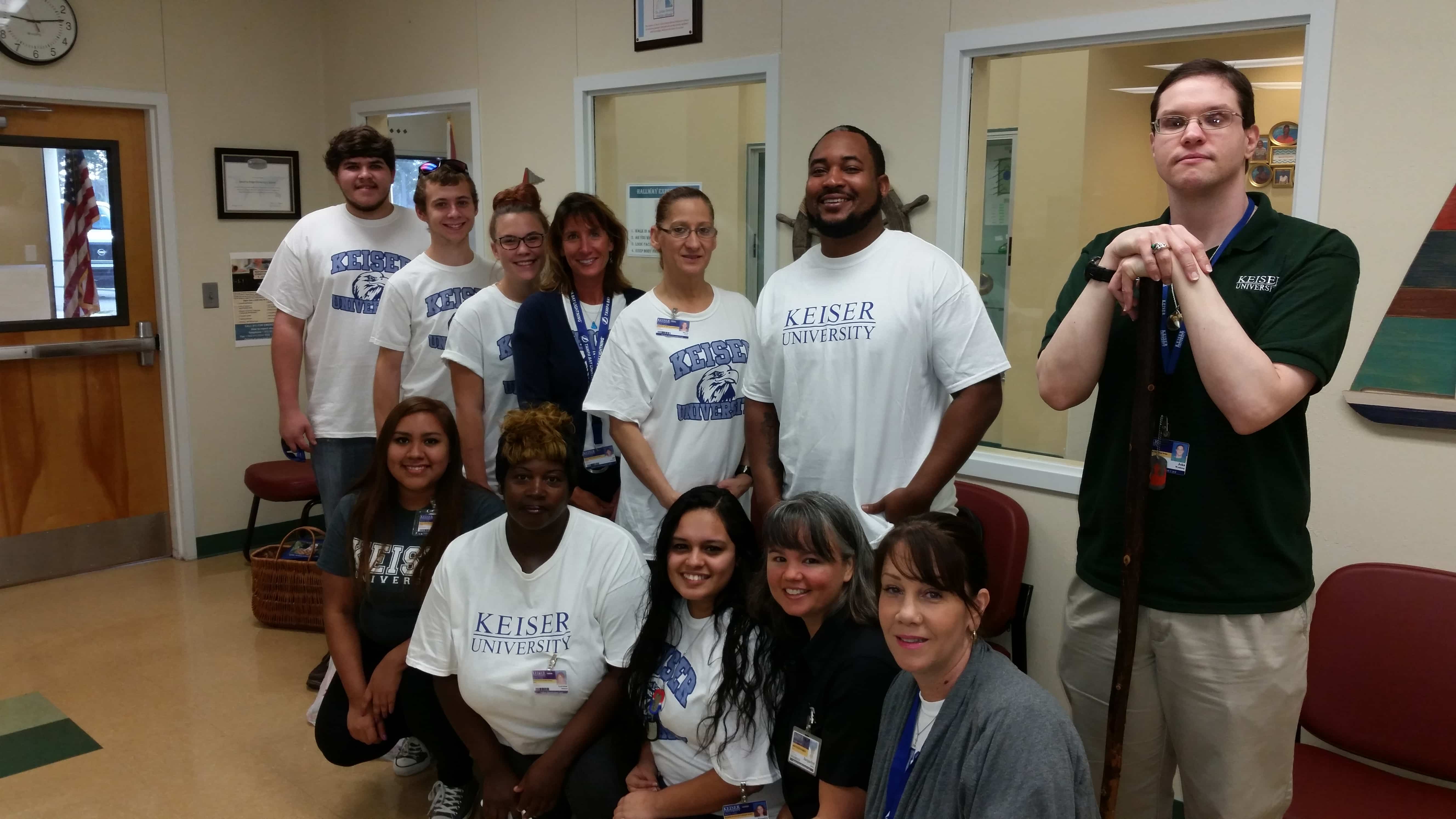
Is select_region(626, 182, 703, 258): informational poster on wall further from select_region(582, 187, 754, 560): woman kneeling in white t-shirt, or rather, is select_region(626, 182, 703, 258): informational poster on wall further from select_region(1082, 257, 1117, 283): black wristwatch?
select_region(1082, 257, 1117, 283): black wristwatch

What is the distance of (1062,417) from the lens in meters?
3.09

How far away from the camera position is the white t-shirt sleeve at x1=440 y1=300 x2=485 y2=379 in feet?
10.0

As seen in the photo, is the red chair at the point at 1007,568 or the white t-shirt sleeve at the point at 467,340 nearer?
the red chair at the point at 1007,568

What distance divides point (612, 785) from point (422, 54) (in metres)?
3.61

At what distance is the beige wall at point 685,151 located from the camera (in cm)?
386

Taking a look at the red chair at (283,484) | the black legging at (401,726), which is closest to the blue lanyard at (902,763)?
the black legging at (401,726)

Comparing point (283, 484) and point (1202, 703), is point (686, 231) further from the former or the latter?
point (283, 484)

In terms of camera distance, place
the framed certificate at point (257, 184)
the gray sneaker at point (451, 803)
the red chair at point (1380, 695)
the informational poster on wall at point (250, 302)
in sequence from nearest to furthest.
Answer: the red chair at point (1380, 695), the gray sneaker at point (451, 803), the framed certificate at point (257, 184), the informational poster on wall at point (250, 302)

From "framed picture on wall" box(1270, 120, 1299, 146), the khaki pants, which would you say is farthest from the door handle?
"framed picture on wall" box(1270, 120, 1299, 146)

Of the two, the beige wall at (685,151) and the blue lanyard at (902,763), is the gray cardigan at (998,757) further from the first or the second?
the beige wall at (685,151)

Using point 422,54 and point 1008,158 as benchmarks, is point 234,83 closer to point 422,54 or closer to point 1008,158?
point 422,54

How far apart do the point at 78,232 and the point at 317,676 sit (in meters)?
2.45

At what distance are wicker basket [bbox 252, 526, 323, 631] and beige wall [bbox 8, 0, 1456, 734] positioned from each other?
45.9 inches

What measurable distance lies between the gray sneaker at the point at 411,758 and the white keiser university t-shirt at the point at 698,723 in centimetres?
104
